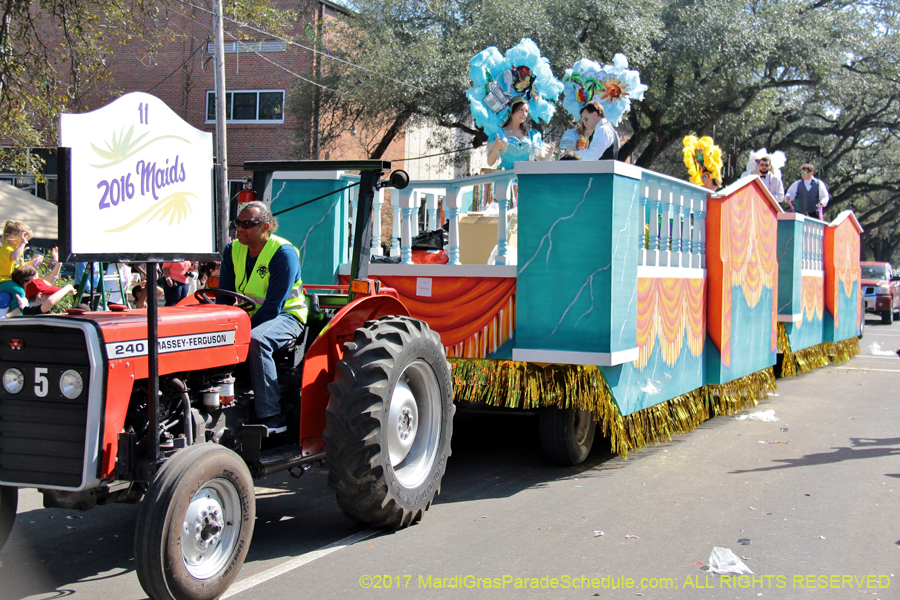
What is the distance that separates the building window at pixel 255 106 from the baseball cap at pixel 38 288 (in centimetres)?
1957

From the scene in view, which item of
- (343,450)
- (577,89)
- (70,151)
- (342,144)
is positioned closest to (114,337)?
(70,151)

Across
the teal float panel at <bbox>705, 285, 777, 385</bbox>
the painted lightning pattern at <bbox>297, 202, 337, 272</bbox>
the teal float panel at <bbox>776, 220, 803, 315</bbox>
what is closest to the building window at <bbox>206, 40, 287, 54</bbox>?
the teal float panel at <bbox>776, 220, 803, 315</bbox>

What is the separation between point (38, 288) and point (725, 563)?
727 cm

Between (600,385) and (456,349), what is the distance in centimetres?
120

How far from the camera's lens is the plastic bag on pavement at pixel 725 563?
166 inches

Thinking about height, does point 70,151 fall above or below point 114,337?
above

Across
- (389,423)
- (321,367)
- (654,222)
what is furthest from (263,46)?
(389,423)

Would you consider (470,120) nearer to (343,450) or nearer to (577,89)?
(577,89)

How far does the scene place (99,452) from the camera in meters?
3.55

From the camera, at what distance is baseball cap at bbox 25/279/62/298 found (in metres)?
8.44

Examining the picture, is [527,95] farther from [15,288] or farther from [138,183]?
[138,183]

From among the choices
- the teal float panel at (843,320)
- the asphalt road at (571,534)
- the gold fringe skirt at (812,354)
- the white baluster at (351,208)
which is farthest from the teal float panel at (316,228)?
the teal float panel at (843,320)

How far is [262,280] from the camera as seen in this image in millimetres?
4910

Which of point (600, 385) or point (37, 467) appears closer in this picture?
point (37, 467)
